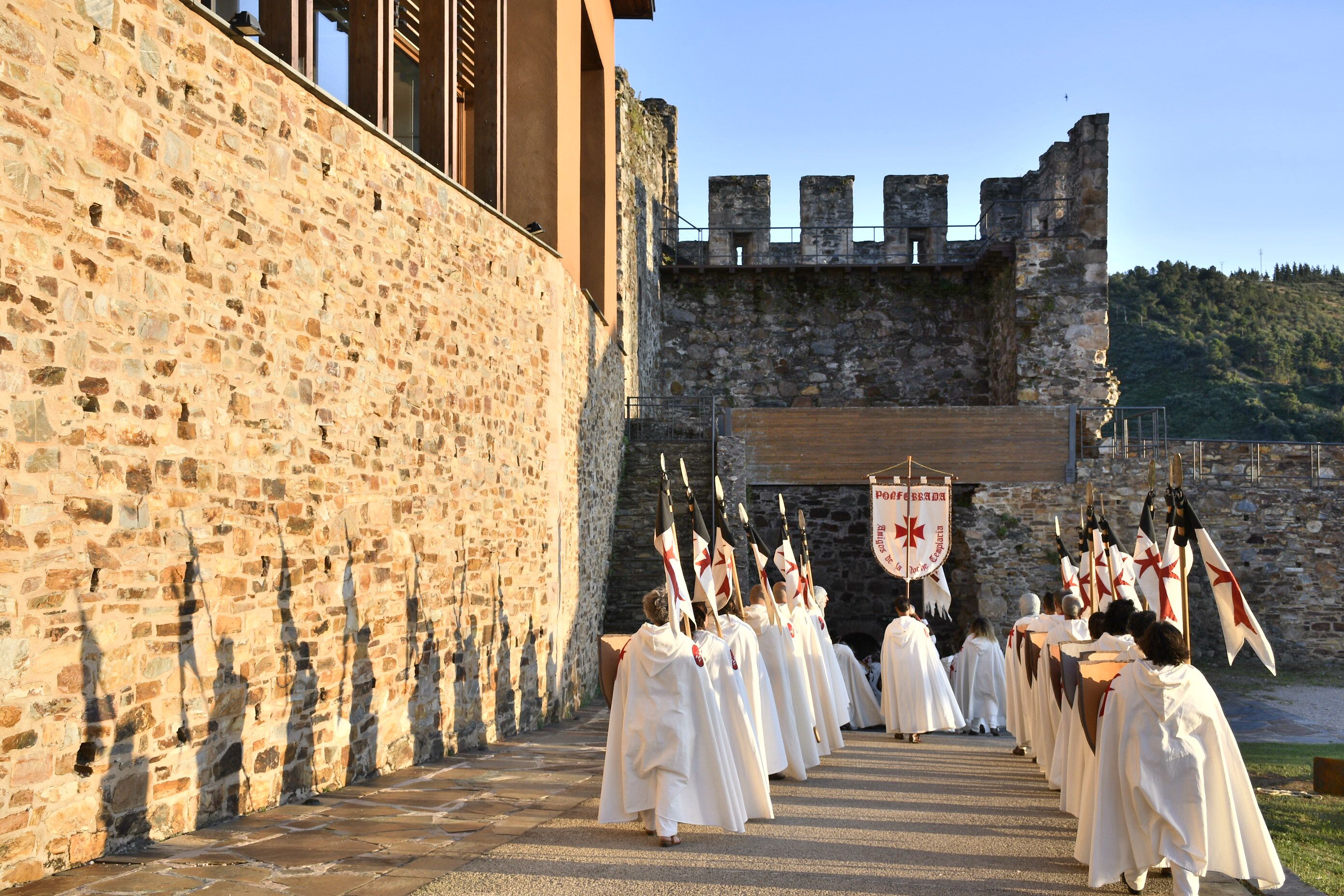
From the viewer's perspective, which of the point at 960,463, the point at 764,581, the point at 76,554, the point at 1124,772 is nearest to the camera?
the point at 76,554

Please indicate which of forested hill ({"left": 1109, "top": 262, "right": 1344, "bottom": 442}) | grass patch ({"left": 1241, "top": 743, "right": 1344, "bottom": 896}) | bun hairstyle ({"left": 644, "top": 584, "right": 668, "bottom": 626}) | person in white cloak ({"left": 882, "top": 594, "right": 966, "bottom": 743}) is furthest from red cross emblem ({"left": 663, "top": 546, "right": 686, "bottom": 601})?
forested hill ({"left": 1109, "top": 262, "right": 1344, "bottom": 442})

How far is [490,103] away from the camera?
1102 cm

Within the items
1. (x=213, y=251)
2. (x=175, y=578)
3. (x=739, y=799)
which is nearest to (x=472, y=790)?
(x=739, y=799)

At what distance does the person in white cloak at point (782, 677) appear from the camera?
915 cm

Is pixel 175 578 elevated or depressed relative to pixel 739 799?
elevated

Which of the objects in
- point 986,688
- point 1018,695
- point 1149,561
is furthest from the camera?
point 986,688

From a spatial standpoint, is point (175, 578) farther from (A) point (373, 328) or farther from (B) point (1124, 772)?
(B) point (1124, 772)

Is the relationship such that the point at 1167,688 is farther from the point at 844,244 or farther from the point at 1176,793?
the point at 844,244

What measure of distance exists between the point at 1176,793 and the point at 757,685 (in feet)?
10.8

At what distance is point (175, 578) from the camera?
18.7 ft

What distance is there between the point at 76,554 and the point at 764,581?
21.3ft

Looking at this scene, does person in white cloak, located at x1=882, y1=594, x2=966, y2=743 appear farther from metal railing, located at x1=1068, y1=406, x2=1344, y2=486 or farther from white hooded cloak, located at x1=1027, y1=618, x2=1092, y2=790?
metal railing, located at x1=1068, y1=406, x2=1344, y2=486

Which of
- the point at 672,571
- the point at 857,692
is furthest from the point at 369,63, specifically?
the point at 857,692

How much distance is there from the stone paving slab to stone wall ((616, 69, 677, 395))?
405 inches
